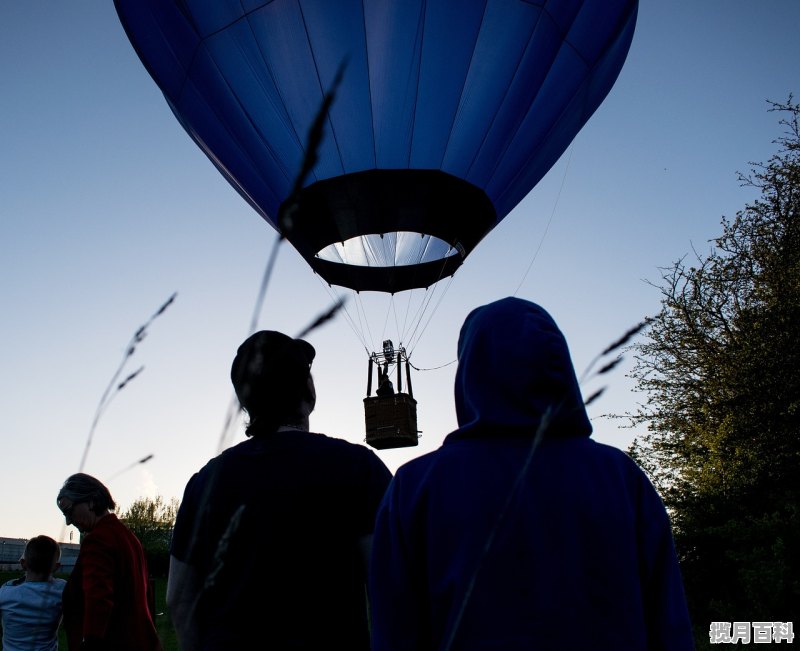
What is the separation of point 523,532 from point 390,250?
8512 mm

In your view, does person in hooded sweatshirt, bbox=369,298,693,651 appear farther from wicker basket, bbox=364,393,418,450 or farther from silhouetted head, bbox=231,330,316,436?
wicker basket, bbox=364,393,418,450

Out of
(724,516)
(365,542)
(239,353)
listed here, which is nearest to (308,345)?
(239,353)

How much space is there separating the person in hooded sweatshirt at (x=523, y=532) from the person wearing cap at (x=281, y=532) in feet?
1.33

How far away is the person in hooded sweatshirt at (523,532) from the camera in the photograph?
1282 millimetres

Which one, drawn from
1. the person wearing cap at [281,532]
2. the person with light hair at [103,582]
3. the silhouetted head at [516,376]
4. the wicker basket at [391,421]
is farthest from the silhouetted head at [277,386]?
the wicker basket at [391,421]

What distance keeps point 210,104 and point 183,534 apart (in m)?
7.26

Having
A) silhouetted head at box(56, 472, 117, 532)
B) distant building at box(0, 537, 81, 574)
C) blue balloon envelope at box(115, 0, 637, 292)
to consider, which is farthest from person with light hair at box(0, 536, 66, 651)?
distant building at box(0, 537, 81, 574)

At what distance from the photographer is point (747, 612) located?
30.8 ft

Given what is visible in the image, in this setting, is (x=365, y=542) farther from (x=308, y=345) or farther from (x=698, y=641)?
(x=698, y=641)

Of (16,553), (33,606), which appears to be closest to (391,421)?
(33,606)

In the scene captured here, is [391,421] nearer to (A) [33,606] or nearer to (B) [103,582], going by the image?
(A) [33,606]

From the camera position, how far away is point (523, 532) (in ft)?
4.31

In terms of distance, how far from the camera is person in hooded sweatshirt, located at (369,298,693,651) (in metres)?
1.28

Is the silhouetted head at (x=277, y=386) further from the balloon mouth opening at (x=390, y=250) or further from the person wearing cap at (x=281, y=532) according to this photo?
the balloon mouth opening at (x=390, y=250)
